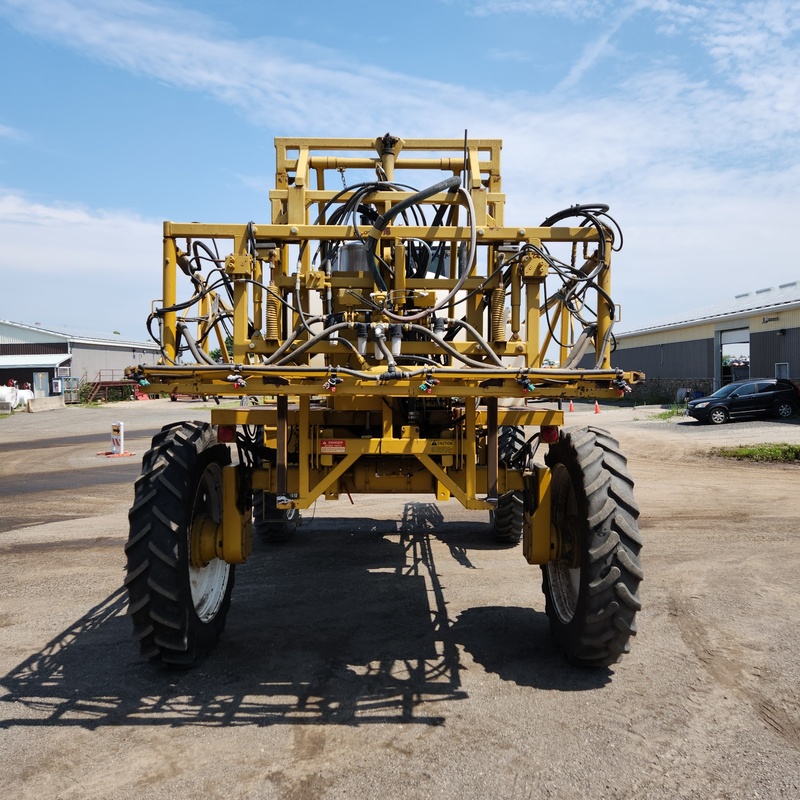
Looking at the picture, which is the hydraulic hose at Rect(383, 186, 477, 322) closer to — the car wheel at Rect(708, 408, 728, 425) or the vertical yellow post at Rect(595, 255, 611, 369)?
the vertical yellow post at Rect(595, 255, 611, 369)

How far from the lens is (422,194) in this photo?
4.39m

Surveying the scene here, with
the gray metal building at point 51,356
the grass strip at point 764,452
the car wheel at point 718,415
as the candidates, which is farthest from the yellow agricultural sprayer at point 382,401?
the gray metal building at point 51,356

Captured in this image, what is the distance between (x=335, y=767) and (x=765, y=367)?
2862 centimetres

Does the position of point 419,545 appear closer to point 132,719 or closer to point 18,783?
point 132,719

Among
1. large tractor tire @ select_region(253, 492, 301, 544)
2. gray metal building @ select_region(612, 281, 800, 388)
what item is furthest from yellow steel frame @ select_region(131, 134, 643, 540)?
gray metal building @ select_region(612, 281, 800, 388)

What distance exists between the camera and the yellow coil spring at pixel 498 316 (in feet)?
14.9

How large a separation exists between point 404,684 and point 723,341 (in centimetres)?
3248

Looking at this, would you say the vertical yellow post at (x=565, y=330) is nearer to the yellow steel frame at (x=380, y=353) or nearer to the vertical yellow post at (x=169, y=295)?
the yellow steel frame at (x=380, y=353)

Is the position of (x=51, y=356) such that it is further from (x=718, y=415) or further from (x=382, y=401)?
(x=382, y=401)

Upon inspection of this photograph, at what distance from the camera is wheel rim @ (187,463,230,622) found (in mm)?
4488

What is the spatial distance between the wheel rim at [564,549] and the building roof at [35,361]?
49.4 metres

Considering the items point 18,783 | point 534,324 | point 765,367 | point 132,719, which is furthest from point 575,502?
point 765,367

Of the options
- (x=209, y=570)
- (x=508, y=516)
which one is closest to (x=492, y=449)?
(x=209, y=570)

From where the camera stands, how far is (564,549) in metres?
4.43
